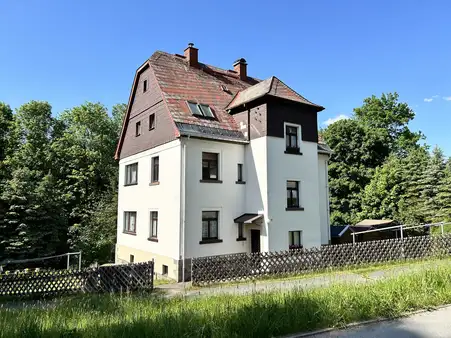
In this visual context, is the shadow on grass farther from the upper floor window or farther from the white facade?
the upper floor window

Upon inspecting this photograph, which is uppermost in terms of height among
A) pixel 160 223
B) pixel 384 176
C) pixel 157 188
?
pixel 384 176

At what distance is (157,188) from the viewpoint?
16500 millimetres

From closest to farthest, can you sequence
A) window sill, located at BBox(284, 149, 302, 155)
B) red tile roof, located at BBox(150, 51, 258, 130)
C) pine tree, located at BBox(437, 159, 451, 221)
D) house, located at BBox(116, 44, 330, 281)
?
house, located at BBox(116, 44, 330, 281), red tile roof, located at BBox(150, 51, 258, 130), window sill, located at BBox(284, 149, 302, 155), pine tree, located at BBox(437, 159, 451, 221)

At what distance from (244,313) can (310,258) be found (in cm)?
956

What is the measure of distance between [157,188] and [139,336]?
12.4m

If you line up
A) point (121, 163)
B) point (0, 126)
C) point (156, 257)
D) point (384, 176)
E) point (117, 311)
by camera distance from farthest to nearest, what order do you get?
point (0, 126)
point (384, 176)
point (121, 163)
point (156, 257)
point (117, 311)

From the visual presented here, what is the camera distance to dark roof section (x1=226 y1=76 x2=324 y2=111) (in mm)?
16053

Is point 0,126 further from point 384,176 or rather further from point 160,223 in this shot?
point 384,176

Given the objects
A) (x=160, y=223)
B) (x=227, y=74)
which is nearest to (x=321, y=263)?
(x=160, y=223)

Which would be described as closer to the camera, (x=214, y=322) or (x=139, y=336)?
(x=139, y=336)

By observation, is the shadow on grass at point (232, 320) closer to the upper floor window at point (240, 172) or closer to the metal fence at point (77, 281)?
the metal fence at point (77, 281)

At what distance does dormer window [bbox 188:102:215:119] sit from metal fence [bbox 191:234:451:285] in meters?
7.40

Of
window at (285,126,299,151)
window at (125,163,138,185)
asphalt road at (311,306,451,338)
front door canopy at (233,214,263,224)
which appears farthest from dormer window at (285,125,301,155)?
asphalt road at (311,306,451,338)

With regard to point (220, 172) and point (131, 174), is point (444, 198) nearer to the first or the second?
point (220, 172)
